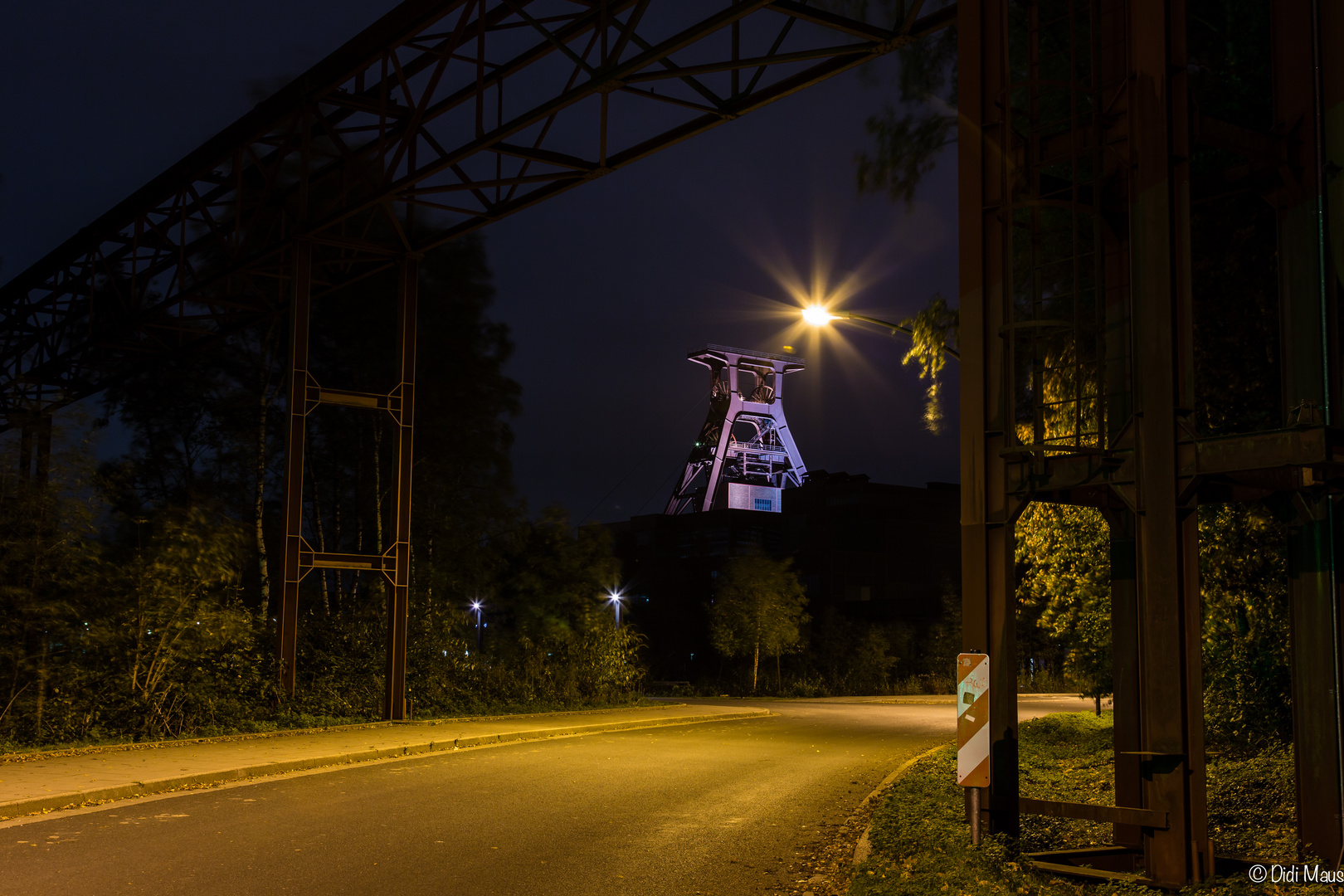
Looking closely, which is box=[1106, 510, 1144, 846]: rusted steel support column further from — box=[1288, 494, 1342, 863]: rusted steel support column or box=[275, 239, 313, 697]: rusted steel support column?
box=[275, 239, 313, 697]: rusted steel support column

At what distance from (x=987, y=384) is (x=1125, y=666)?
2.46 metres

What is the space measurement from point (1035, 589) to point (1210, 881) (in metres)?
9.45

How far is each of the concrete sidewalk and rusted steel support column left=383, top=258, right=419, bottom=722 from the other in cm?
90

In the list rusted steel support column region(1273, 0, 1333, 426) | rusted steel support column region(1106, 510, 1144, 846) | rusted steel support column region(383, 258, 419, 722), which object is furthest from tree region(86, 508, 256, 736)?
rusted steel support column region(1273, 0, 1333, 426)

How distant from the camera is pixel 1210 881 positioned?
739 cm

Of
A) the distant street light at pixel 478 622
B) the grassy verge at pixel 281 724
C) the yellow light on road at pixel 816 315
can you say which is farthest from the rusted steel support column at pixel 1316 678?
the distant street light at pixel 478 622

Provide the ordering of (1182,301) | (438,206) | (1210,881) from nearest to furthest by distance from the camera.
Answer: (1210,881), (1182,301), (438,206)

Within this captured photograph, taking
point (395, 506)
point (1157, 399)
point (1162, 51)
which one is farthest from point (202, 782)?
point (1162, 51)

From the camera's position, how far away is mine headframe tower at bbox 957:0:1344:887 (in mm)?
7633

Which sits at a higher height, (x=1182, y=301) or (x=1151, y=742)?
(x=1182, y=301)

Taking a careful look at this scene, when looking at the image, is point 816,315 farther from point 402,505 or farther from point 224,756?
point 402,505

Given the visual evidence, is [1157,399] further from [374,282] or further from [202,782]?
[374,282]

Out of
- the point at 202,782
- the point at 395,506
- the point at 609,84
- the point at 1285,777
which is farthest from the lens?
the point at 395,506

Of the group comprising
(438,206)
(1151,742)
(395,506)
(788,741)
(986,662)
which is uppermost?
(438,206)
